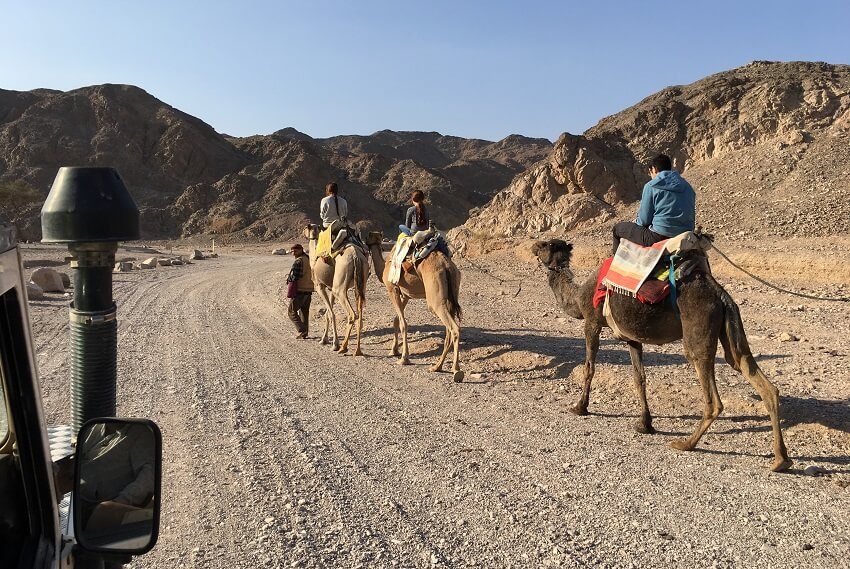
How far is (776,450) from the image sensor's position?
5.71m

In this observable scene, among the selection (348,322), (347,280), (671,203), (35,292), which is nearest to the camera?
(671,203)

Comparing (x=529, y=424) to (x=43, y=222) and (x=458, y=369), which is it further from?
(x=43, y=222)

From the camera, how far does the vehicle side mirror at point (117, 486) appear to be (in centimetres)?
194

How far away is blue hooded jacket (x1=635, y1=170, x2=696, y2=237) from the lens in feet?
22.0

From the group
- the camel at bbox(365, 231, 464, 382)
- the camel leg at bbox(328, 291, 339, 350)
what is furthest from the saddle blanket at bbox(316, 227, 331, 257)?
the camel at bbox(365, 231, 464, 382)

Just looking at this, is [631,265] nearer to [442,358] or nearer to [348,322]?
[442,358]

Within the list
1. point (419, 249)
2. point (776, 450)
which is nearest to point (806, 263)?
point (419, 249)

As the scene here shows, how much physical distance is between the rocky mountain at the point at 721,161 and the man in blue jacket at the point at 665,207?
1734cm

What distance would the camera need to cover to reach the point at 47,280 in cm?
1722

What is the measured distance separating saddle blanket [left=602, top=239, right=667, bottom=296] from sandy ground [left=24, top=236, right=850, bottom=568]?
1596 mm

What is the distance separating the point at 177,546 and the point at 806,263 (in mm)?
16833

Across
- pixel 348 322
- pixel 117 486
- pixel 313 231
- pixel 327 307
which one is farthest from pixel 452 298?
pixel 117 486

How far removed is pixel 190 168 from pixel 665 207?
7719 cm

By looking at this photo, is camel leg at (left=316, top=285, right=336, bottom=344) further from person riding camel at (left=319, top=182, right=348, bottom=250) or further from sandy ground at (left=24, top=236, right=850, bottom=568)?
person riding camel at (left=319, top=182, right=348, bottom=250)
